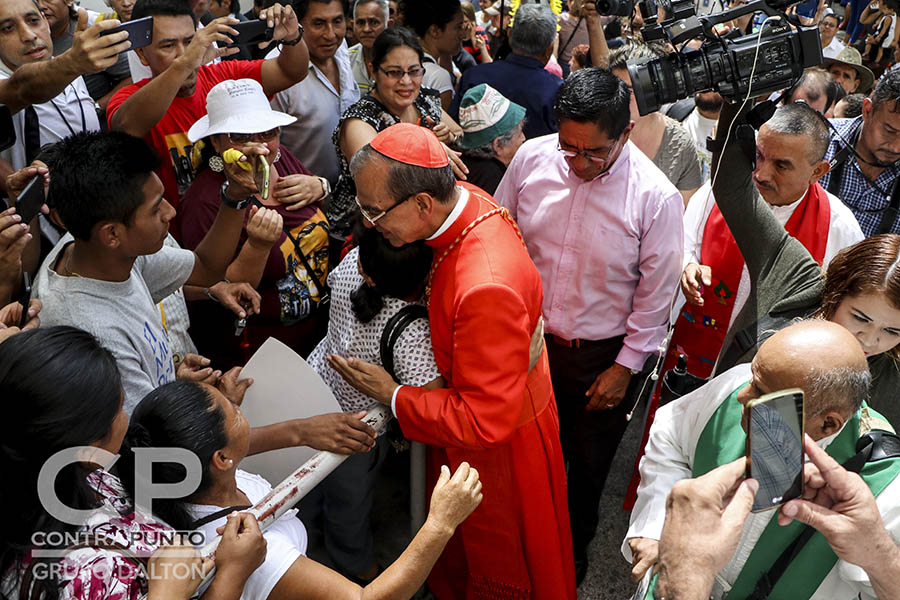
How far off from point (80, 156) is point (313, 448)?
3.52 ft

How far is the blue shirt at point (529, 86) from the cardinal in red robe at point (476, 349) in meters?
1.98

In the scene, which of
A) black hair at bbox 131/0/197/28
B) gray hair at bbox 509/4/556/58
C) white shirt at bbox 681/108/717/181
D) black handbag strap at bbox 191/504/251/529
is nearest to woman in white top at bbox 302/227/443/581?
black handbag strap at bbox 191/504/251/529

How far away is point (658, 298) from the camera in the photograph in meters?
2.72

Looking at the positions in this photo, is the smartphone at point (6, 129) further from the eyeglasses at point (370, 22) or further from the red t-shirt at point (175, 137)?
the eyeglasses at point (370, 22)

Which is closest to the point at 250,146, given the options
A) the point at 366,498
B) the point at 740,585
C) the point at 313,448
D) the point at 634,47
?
the point at 313,448

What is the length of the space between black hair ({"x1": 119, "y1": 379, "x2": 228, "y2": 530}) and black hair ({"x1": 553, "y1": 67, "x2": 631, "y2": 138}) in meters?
1.65

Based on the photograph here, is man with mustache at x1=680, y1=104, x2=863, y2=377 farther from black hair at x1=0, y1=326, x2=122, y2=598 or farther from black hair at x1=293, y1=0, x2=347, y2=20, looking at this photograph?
black hair at x1=293, y1=0, x2=347, y2=20

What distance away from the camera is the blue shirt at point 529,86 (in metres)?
4.11

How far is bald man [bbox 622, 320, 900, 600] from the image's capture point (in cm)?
152

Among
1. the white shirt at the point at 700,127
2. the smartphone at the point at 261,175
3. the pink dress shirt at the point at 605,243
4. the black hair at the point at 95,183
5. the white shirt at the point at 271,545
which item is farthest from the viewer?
the white shirt at the point at 700,127

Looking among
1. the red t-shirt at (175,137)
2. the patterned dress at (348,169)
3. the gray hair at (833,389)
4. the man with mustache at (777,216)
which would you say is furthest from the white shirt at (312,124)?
the gray hair at (833,389)

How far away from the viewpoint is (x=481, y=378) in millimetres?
1975

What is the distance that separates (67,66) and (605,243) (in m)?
2.07

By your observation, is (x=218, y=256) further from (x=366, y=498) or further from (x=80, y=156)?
(x=366, y=498)
